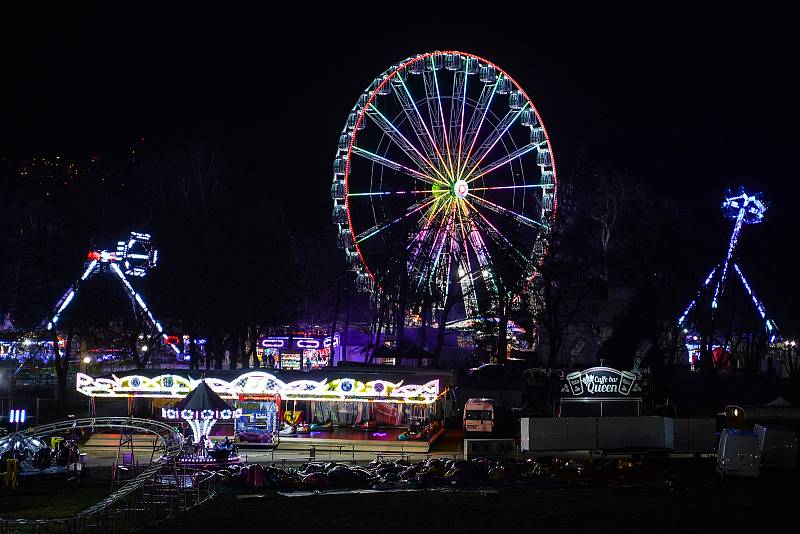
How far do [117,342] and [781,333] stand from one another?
4266 cm

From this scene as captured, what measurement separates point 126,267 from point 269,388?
2211cm

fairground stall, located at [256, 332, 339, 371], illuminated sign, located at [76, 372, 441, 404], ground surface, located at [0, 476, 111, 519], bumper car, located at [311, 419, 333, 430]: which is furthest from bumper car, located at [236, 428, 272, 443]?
fairground stall, located at [256, 332, 339, 371]

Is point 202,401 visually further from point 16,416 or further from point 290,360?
point 290,360

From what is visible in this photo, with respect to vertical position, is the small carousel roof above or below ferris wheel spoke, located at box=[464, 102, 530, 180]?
below

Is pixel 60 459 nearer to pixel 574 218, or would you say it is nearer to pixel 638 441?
pixel 638 441

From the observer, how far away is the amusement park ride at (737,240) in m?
53.5

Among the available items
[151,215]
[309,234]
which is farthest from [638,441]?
[309,234]

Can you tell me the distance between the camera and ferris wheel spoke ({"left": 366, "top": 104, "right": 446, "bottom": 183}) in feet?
145

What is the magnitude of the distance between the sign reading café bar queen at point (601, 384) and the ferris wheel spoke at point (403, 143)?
16.1 meters

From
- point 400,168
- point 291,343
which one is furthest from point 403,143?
point 291,343

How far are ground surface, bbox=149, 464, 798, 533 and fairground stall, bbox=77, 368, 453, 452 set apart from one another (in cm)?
961

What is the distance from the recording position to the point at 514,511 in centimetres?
2009

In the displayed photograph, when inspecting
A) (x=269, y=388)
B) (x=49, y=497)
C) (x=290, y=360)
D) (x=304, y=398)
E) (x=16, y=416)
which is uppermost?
(x=290, y=360)

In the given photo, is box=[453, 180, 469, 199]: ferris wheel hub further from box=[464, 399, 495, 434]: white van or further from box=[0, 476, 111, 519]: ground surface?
box=[0, 476, 111, 519]: ground surface
